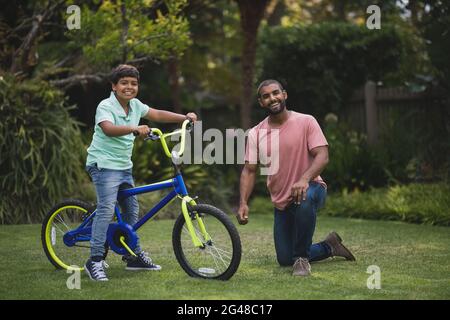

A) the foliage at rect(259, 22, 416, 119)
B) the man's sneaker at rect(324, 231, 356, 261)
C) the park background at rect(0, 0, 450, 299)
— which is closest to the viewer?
the man's sneaker at rect(324, 231, 356, 261)

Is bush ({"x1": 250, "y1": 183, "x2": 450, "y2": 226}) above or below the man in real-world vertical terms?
below

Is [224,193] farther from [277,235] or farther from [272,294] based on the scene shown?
[272,294]

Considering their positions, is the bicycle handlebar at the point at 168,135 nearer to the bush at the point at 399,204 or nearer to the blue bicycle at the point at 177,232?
the blue bicycle at the point at 177,232

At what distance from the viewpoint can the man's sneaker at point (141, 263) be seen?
560cm

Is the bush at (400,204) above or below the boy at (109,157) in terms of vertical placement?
below

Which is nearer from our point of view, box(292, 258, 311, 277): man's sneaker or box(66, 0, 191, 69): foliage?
box(292, 258, 311, 277): man's sneaker

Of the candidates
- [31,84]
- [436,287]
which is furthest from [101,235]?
[31,84]

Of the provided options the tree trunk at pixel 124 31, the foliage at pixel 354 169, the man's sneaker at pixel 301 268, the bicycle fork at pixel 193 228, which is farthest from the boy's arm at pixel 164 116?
the foliage at pixel 354 169

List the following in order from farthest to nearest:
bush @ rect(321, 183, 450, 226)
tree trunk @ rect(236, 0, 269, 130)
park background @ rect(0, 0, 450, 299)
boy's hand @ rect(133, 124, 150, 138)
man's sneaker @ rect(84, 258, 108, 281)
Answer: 1. tree trunk @ rect(236, 0, 269, 130)
2. park background @ rect(0, 0, 450, 299)
3. bush @ rect(321, 183, 450, 226)
4. man's sneaker @ rect(84, 258, 108, 281)
5. boy's hand @ rect(133, 124, 150, 138)

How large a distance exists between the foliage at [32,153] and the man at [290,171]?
159 inches

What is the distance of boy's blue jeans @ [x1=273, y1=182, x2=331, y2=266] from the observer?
5.52m

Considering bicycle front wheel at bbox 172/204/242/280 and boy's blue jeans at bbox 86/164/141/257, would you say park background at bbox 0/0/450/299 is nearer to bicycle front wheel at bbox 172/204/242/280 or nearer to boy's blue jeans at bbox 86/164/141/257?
bicycle front wheel at bbox 172/204/242/280

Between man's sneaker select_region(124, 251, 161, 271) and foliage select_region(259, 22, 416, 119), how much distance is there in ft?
23.4

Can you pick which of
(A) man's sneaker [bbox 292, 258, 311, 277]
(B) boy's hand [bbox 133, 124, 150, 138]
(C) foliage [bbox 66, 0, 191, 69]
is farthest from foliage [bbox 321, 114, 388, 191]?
(B) boy's hand [bbox 133, 124, 150, 138]
